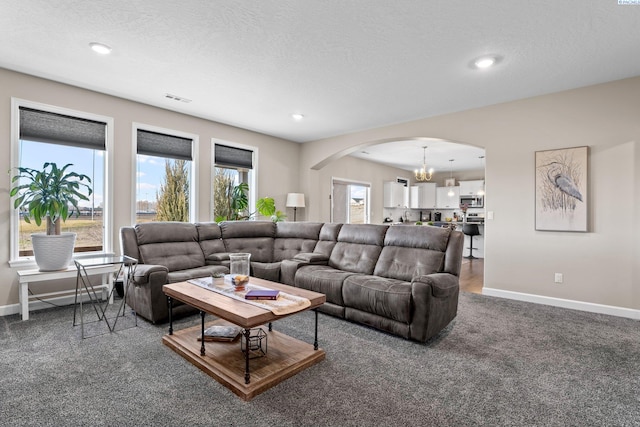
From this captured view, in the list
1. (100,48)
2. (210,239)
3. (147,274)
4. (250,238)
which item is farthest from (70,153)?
(250,238)

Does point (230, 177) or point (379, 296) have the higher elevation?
point (230, 177)

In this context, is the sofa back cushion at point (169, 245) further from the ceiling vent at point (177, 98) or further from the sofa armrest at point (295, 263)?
the ceiling vent at point (177, 98)

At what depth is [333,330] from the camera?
3.02 meters

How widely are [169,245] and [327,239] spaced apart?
2.07m

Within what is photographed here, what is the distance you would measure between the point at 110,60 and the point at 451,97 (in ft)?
13.1

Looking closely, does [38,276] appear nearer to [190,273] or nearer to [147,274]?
[147,274]

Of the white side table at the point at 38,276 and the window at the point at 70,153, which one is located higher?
the window at the point at 70,153

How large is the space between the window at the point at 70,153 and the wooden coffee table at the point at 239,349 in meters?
2.25

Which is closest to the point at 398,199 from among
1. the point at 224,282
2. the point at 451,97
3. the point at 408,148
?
the point at 408,148

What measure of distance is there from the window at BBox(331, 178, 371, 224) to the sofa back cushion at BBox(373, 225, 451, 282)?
13.2 feet

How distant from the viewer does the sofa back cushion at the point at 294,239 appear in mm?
4616

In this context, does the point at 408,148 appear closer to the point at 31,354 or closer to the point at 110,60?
the point at 110,60

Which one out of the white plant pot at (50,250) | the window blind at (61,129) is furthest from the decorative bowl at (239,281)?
the window blind at (61,129)

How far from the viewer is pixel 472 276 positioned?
5746 mm
